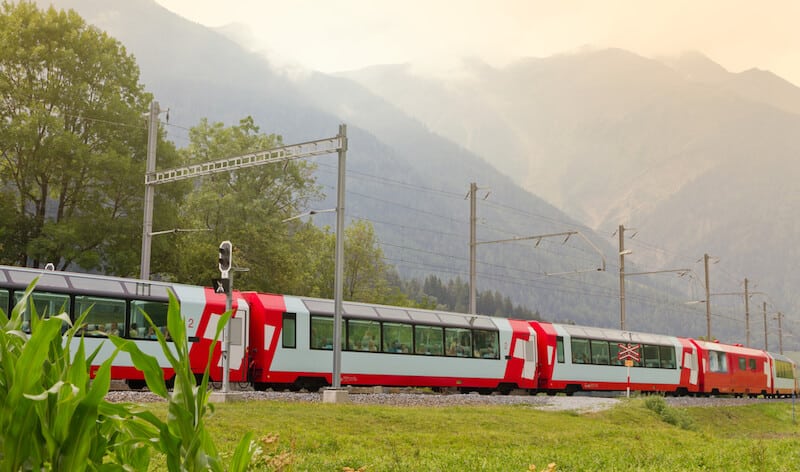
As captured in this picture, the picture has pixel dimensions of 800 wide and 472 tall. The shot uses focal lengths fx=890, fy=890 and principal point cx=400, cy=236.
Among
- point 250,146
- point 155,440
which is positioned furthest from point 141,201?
point 155,440

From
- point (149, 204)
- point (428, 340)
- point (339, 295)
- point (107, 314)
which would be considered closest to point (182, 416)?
point (107, 314)

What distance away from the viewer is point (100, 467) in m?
3.45

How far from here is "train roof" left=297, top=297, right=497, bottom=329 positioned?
30250mm

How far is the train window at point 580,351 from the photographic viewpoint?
4075 centimetres

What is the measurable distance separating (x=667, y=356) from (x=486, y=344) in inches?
594

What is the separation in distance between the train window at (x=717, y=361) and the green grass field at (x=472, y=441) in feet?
75.2

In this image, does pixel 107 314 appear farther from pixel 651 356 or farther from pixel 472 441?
pixel 651 356

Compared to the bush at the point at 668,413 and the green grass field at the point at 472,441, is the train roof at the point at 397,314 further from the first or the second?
the bush at the point at 668,413

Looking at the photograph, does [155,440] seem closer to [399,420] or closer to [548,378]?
[399,420]

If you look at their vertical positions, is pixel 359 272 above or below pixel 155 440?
above

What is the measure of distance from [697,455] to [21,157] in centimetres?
3547

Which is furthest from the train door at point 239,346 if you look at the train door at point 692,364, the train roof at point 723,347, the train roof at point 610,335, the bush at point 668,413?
the train roof at point 723,347

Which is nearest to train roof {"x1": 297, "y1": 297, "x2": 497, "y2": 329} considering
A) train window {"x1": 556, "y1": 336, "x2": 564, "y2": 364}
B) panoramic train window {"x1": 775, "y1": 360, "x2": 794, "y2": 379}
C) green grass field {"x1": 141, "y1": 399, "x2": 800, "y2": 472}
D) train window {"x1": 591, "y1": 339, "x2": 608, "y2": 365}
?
train window {"x1": 556, "y1": 336, "x2": 564, "y2": 364}

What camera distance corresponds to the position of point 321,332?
29812mm
